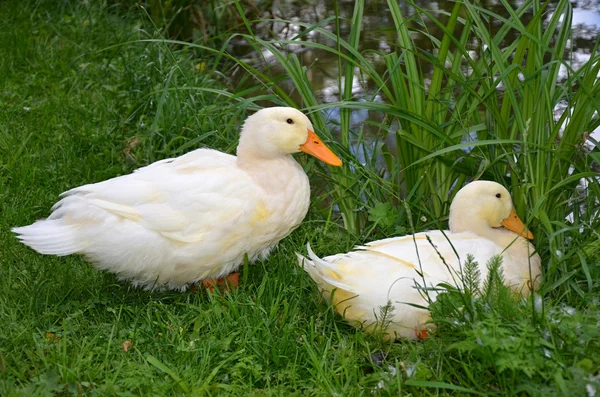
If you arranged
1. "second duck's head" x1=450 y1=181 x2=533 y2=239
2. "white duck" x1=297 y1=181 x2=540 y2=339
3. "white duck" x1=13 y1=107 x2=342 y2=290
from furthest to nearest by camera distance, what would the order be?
1. "second duck's head" x1=450 y1=181 x2=533 y2=239
2. "white duck" x1=13 y1=107 x2=342 y2=290
3. "white duck" x1=297 y1=181 x2=540 y2=339

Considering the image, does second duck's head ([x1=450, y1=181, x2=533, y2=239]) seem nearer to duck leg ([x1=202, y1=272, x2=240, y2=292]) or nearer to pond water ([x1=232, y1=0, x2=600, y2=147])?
duck leg ([x1=202, y1=272, x2=240, y2=292])

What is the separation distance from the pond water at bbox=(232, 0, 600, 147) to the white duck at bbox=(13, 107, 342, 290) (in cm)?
199

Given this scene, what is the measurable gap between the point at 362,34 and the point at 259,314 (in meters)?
3.92

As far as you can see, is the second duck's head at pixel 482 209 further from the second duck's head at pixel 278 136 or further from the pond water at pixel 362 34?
the pond water at pixel 362 34

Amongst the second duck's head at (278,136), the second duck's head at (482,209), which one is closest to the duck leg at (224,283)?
the second duck's head at (278,136)

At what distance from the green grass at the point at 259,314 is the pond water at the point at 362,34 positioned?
1370 millimetres

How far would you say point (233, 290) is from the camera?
353 centimetres

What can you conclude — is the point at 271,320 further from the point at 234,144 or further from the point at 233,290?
the point at 234,144

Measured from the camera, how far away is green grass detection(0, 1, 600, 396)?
8.95ft

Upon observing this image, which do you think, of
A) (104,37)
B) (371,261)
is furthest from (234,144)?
(104,37)

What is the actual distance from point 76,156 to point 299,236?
1.46 m

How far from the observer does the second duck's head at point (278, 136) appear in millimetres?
3523

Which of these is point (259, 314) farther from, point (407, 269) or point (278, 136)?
point (278, 136)

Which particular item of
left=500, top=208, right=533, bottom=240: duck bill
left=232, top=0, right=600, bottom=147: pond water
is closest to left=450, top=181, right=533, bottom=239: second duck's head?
left=500, top=208, right=533, bottom=240: duck bill
